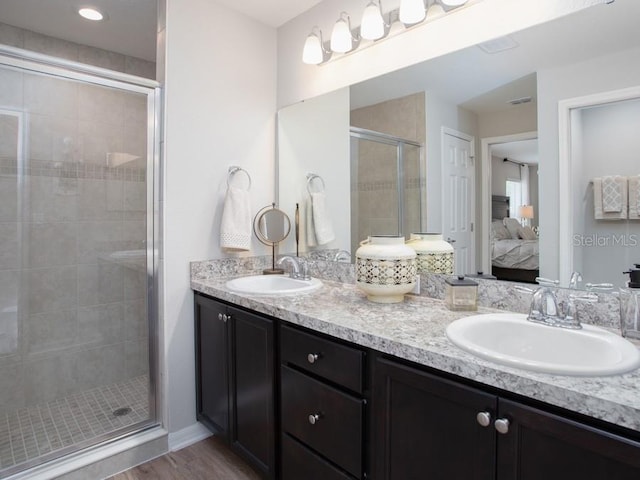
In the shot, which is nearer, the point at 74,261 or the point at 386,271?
the point at 386,271

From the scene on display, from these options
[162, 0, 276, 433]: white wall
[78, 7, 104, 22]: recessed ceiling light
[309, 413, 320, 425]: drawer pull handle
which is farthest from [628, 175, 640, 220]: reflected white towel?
[78, 7, 104, 22]: recessed ceiling light

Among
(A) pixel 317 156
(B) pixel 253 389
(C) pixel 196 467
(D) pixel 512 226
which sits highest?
(A) pixel 317 156

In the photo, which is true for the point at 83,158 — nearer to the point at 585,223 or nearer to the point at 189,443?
the point at 189,443

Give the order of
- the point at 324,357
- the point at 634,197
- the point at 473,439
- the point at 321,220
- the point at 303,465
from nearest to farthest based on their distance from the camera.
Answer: the point at 473,439 → the point at 634,197 → the point at 324,357 → the point at 303,465 → the point at 321,220

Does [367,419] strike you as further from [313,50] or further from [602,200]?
[313,50]

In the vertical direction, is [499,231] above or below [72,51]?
below

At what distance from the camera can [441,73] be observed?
164cm

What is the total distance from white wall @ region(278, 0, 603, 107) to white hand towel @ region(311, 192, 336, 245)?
608 mm

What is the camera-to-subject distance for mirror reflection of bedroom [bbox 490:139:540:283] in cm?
139

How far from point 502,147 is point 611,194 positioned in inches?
15.8

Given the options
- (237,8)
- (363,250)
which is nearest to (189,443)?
(363,250)

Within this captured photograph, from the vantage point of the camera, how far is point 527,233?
4.66ft

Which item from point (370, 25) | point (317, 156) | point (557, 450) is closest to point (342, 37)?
point (370, 25)

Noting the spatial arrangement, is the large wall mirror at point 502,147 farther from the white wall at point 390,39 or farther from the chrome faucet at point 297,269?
the chrome faucet at point 297,269
